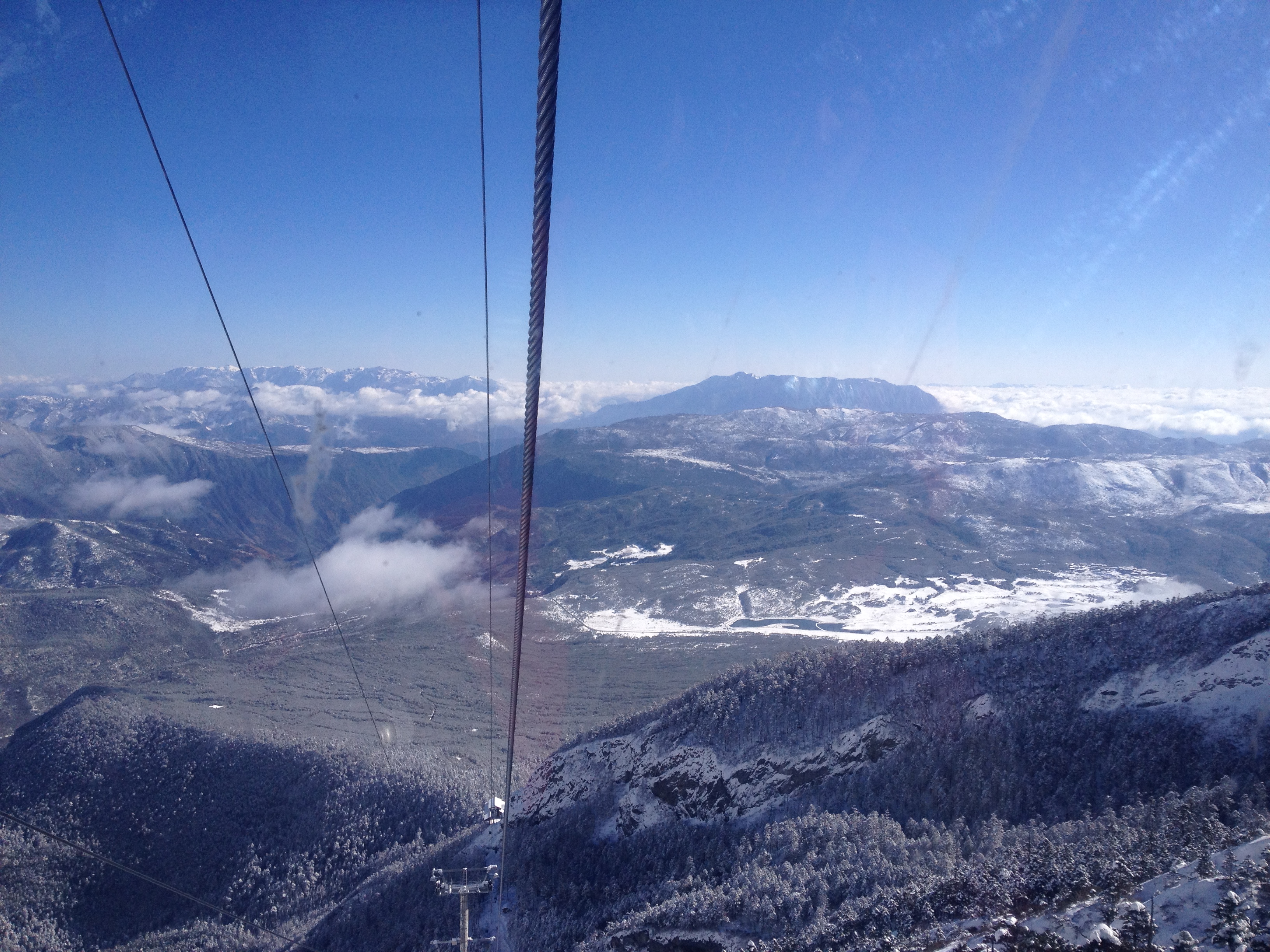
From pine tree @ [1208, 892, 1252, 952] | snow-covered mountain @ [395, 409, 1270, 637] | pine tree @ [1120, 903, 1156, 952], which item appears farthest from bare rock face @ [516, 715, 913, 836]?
snow-covered mountain @ [395, 409, 1270, 637]

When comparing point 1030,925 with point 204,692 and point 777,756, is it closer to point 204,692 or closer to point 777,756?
point 777,756

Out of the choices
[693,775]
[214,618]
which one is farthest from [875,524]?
[214,618]

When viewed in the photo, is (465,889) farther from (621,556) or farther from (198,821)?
(621,556)

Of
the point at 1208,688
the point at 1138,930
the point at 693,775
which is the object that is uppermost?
the point at 1138,930

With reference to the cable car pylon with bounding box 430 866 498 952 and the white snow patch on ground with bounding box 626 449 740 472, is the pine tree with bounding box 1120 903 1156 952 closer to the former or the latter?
the cable car pylon with bounding box 430 866 498 952

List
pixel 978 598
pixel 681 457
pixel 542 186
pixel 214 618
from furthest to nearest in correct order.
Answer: pixel 681 457 → pixel 214 618 → pixel 978 598 → pixel 542 186

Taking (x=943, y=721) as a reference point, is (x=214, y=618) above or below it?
below

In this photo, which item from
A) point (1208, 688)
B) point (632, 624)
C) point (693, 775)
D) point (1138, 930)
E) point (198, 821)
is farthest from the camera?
point (632, 624)

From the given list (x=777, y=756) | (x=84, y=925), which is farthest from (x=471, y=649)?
(x=777, y=756)

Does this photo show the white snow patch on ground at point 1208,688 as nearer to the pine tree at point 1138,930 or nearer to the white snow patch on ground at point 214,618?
the pine tree at point 1138,930
